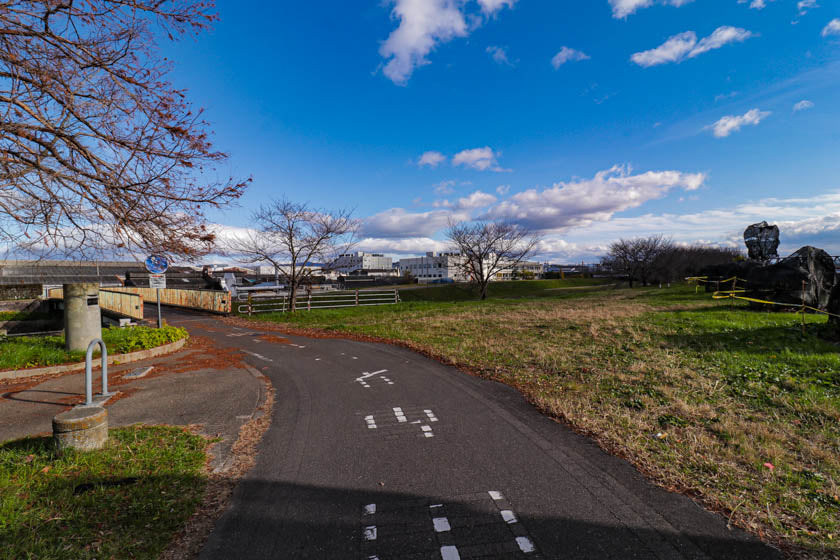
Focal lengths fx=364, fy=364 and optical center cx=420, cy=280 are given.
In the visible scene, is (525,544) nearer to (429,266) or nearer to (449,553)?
(449,553)

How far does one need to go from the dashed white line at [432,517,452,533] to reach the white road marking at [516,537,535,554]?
1.91ft

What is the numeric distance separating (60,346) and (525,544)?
12.8 metres

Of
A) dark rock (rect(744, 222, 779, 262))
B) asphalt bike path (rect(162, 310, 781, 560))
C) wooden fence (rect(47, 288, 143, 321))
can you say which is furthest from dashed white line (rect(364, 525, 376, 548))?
dark rock (rect(744, 222, 779, 262))

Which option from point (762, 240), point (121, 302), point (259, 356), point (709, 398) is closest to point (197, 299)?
point (121, 302)

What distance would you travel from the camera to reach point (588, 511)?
11.0 feet

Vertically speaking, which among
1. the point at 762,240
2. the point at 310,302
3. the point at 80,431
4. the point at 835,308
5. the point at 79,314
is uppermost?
the point at 762,240

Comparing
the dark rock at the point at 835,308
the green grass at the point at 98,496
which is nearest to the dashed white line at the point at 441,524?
the green grass at the point at 98,496

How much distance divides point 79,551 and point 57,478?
1.43 meters

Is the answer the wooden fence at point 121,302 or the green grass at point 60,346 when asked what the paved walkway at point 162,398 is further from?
the wooden fence at point 121,302

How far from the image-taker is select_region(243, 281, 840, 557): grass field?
3.51 metres

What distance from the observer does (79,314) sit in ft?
31.1

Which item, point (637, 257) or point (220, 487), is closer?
point (220, 487)

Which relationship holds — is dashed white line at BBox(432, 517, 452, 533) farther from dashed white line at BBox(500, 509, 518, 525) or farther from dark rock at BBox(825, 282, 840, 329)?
dark rock at BBox(825, 282, 840, 329)

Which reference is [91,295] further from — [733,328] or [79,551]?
[733,328]
